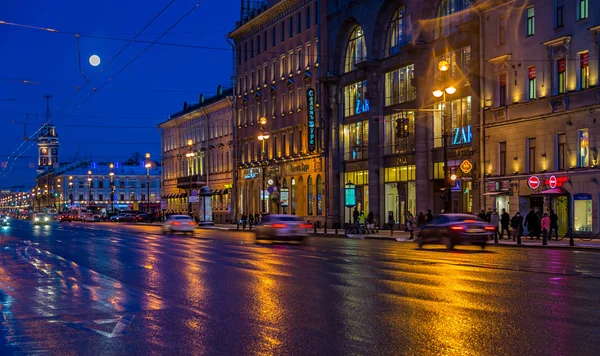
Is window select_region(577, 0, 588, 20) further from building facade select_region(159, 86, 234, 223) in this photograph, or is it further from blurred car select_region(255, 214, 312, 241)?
building facade select_region(159, 86, 234, 223)

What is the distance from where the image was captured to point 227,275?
20188 millimetres

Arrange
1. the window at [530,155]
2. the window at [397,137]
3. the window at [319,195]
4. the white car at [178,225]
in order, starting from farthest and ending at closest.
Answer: the window at [319,195] < the window at [397,137] < the white car at [178,225] < the window at [530,155]

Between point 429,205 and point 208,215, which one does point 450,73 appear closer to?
point 429,205

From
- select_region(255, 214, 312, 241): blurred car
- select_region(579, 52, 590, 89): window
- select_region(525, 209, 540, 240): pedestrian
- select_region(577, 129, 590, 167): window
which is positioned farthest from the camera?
select_region(525, 209, 540, 240): pedestrian

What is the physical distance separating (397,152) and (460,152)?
28.1 ft

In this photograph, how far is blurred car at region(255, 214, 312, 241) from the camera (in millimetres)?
38438

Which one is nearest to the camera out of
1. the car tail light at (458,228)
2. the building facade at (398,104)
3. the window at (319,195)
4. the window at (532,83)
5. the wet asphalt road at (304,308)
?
the wet asphalt road at (304,308)

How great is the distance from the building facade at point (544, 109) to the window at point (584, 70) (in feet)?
0.16

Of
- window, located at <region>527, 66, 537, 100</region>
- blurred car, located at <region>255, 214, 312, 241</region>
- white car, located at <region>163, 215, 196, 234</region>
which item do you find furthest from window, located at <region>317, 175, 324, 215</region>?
blurred car, located at <region>255, 214, 312, 241</region>

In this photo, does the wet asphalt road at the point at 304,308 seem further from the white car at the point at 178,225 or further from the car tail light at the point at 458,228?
the white car at the point at 178,225

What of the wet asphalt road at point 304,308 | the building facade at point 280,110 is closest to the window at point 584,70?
the wet asphalt road at point 304,308

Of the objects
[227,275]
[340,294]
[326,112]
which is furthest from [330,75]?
[340,294]

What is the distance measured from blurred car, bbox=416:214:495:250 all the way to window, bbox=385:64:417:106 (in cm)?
2478

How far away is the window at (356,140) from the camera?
63.9 m
